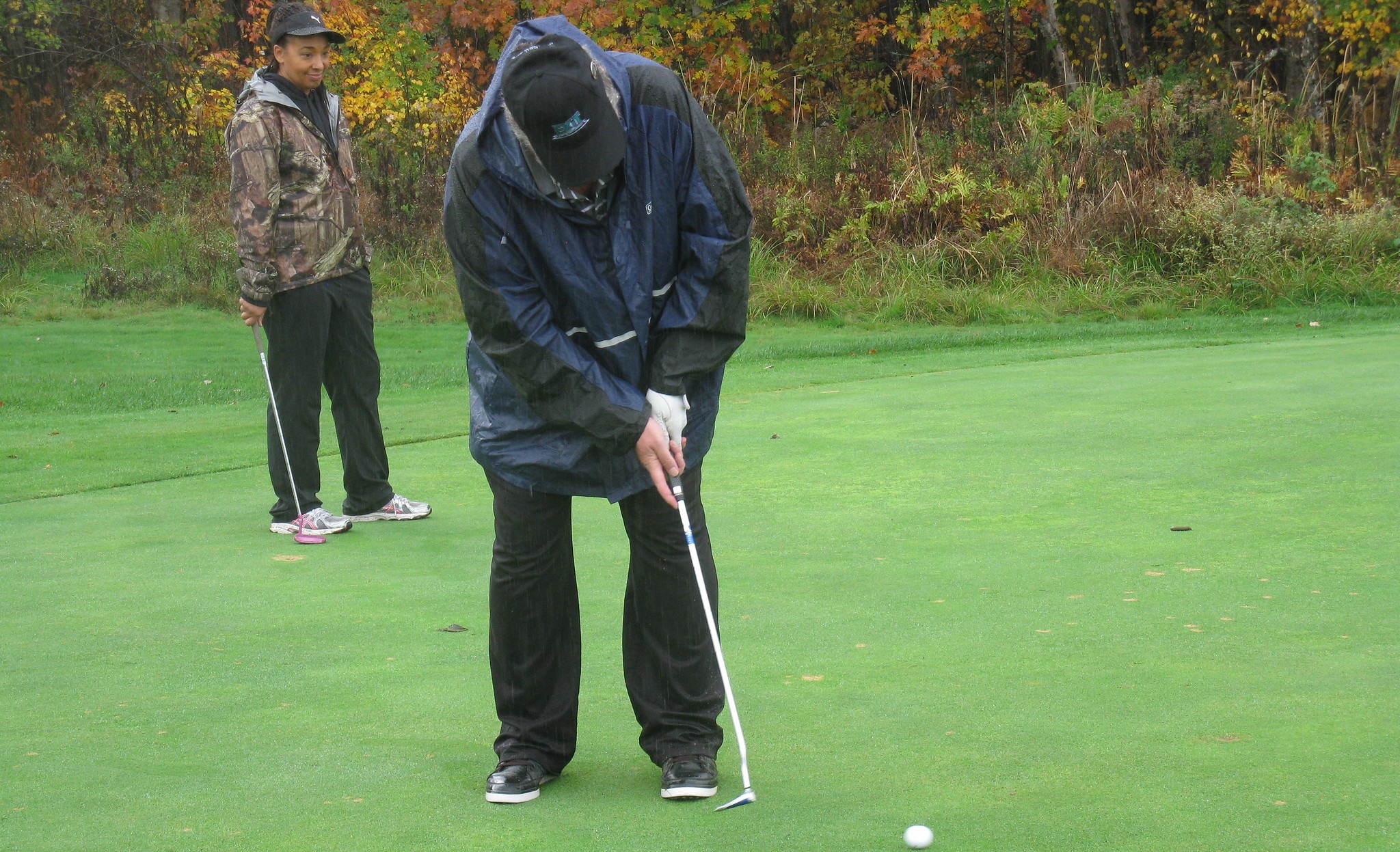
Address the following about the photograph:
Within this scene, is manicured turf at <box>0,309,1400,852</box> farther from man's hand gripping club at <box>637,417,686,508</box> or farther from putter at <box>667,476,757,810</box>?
man's hand gripping club at <box>637,417,686,508</box>

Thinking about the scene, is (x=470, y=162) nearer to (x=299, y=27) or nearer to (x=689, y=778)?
(x=689, y=778)

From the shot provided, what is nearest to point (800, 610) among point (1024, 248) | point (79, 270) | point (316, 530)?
point (316, 530)

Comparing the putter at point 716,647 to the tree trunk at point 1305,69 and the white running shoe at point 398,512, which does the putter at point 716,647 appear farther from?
the tree trunk at point 1305,69

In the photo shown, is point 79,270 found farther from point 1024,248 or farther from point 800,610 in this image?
point 800,610

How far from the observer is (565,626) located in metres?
3.16

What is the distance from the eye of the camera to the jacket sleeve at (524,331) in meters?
2.87

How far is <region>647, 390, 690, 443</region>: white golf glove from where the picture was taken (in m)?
2.92

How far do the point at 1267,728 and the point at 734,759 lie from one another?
1079 millimetres

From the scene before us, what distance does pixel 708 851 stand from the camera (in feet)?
8.40

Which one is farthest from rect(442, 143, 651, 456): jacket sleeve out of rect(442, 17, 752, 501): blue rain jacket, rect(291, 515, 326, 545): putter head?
rect(291, 515, 326, 545): putter head

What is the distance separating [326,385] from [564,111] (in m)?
3.58

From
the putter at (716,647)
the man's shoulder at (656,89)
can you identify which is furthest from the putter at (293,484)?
the man's shoulder at (656,89)

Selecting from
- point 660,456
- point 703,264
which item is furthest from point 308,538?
point 703,264

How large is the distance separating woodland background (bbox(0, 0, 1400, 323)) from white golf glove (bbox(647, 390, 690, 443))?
1034cm
